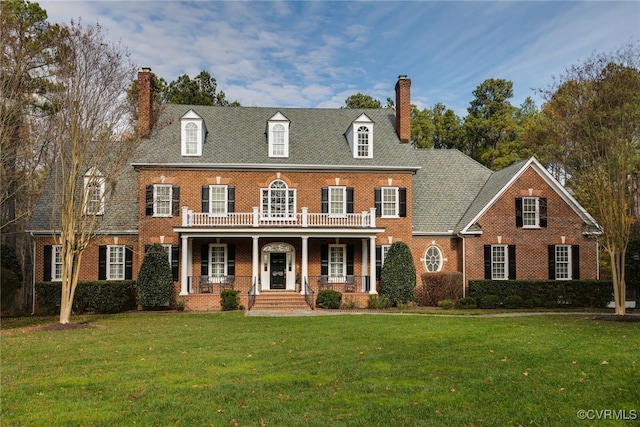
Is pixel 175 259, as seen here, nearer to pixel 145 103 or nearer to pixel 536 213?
pixel 145 103

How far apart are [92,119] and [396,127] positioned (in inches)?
670

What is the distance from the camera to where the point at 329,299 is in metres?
24.1

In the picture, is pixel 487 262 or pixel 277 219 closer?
pixel 277 219

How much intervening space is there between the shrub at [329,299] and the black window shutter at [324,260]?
244 centimetres

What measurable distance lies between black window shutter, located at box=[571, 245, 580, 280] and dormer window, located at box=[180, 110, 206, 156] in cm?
1996

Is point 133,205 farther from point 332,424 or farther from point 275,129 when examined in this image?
point 332,424

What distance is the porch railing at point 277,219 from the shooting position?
2498 centimetres

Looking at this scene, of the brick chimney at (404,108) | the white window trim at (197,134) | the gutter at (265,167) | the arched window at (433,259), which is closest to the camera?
the gutter at (265,167)

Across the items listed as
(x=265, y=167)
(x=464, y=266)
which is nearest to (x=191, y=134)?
(x=265, y=167)

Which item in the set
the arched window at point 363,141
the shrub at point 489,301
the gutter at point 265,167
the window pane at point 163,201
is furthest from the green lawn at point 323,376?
the arched window at point 363,141

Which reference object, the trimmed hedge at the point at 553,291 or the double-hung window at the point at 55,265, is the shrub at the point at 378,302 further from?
the double-hung window at the point at 55,265

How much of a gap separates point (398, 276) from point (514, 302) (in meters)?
5.73

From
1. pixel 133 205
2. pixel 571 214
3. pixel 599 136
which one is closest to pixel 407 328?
pixel 599 136

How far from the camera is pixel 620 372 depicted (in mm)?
10023
